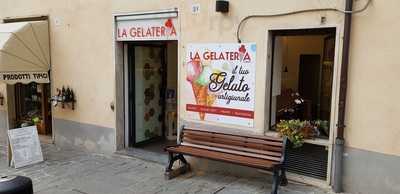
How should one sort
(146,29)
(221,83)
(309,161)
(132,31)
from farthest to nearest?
(132,31) → (146,29) → (221,83) → (309,161)

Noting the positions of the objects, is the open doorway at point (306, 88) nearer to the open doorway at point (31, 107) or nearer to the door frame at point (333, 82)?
the door frame at point (333, 82)

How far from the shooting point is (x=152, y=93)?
808cm

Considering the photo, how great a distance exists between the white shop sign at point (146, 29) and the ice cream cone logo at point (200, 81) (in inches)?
26.0

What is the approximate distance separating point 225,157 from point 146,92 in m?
3.11

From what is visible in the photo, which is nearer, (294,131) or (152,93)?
(294,131)

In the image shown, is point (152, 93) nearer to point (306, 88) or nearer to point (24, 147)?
point (24, 147)

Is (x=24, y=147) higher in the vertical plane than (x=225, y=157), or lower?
lower

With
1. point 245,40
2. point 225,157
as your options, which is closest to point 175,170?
point 225,157

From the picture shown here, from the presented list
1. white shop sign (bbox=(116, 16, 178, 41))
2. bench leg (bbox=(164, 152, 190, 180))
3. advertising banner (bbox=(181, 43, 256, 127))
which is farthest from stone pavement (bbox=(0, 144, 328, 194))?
white shop sign (bbox=(116, 16, 178, 41))

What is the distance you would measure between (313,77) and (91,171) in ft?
14.1

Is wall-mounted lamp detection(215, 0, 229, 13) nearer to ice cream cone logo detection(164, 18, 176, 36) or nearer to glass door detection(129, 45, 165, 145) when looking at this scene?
ice cream cone logo detection(164, 18, 176, 36)

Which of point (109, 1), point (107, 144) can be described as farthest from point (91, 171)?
point (109, 1)

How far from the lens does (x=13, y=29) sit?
7457mm

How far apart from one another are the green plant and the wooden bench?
16 centimetres
